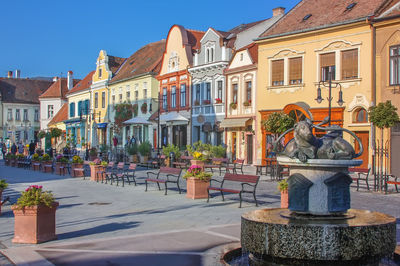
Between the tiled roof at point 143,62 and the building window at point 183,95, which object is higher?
the tiled roof at point 143,62

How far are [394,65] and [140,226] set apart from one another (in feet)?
58.1

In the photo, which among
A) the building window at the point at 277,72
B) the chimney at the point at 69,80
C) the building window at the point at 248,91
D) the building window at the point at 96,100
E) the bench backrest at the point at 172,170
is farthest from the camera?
the chimney at the point at 69,80

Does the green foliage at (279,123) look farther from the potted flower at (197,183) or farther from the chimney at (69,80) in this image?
the chimney at (69,80)

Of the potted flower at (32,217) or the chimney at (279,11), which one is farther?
the chimney at (279,11)

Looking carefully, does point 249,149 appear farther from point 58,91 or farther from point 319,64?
point 58,91

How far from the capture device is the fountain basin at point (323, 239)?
242 inches

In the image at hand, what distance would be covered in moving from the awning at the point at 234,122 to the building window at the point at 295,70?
4205 mm

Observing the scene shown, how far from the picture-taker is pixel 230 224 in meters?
10.4

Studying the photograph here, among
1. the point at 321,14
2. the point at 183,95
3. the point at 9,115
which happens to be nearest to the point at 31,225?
the point at 321,14

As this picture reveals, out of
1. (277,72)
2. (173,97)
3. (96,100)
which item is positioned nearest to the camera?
(277,72)

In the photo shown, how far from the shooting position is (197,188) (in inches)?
580

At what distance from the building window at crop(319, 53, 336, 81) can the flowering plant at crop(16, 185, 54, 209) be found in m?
20.6

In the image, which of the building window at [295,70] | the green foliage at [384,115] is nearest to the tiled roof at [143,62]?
the building window at [295,70]

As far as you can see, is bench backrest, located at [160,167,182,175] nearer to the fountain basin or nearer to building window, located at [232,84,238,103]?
the fountain basin
